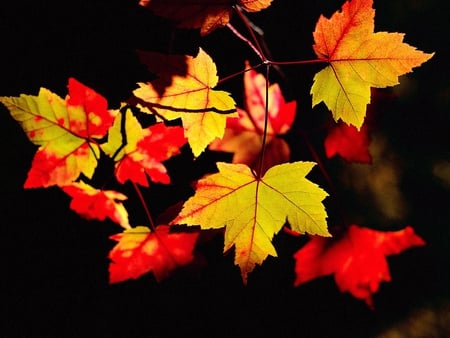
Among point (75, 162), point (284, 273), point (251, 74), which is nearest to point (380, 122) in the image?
point (251, 74)

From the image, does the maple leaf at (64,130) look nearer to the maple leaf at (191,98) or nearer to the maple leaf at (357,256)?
the maple leaf at (191,98)

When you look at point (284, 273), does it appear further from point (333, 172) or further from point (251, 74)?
point (251, 74)

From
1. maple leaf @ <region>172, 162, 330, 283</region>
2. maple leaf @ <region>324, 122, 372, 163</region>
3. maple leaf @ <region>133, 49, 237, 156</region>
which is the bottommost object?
maple leaf @ <region>324, 122, 372, 163</region>

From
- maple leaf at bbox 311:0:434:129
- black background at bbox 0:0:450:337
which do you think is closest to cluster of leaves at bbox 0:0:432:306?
maple leaf at bbox 311:0:434:129

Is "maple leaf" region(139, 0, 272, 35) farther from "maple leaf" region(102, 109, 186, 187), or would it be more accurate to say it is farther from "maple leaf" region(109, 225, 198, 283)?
"maple leaf" region(109, 225, 198, 283)

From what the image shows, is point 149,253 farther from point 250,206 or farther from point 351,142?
point 351,142
